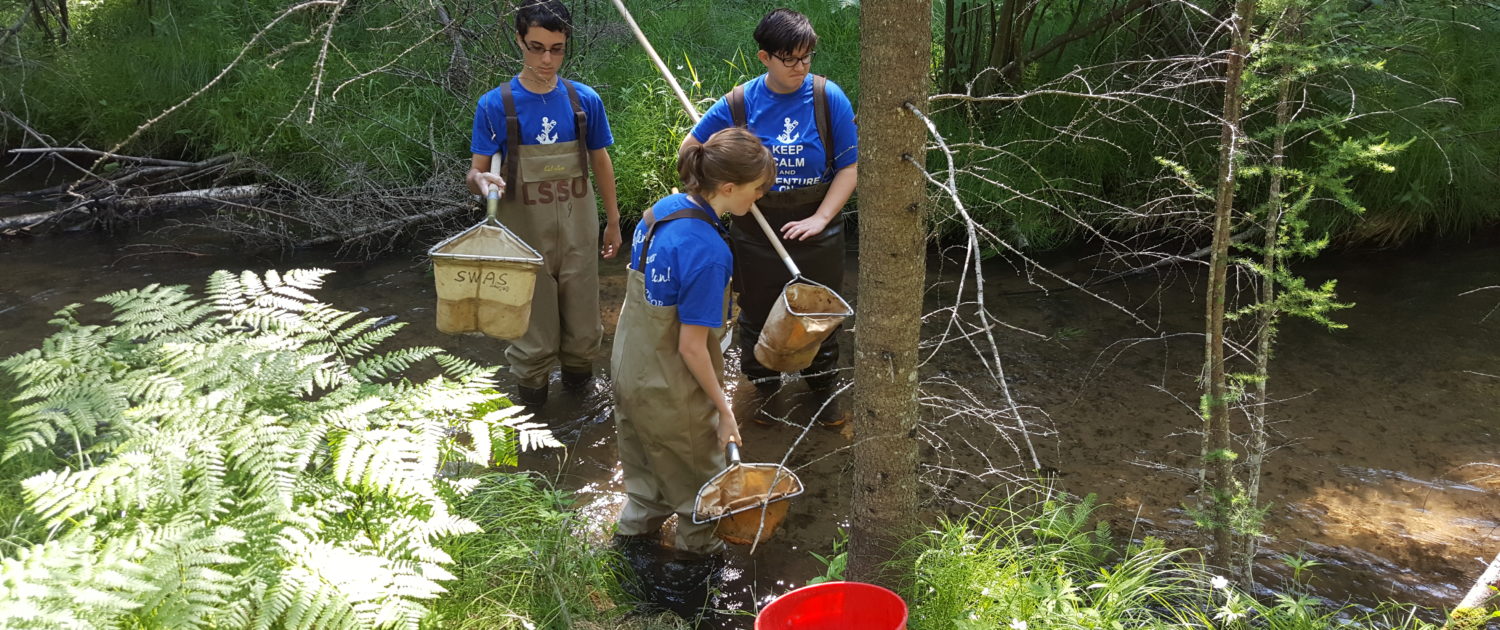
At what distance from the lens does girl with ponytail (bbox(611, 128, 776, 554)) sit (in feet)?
9.32

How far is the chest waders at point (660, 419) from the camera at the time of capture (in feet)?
9.82

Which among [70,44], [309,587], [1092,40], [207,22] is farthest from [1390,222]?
[70,44]

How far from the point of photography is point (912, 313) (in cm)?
244

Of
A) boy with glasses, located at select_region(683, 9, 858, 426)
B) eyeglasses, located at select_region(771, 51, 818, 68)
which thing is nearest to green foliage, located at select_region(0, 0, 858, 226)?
boy with glasses, located at select_region(683, 9, 858, 426)

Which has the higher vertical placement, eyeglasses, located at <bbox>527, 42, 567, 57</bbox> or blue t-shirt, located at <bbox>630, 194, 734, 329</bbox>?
eyeglasses, located at <bbox>527, 42, 567, 57</bbox>

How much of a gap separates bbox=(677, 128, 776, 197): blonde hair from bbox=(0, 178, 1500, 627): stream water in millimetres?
816

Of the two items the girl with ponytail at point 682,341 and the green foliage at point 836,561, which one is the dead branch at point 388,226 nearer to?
the girl with ponytail at point 682,341

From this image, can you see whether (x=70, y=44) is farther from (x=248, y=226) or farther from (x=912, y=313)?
(x=912, y=313)

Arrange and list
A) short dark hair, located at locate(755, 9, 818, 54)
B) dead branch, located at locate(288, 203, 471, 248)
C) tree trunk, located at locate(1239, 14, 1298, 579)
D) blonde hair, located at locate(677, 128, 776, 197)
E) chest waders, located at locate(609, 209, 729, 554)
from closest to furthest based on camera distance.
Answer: tree trunk, located at locate(1239, 14, 1298, 579) → blonde hair, located at locate(677, 128, 776, 197) → chest waders, located at locate(609, 209, 729, 554) → short dark hair, located at locate(755, 9, 818, 54) → dead branch, located at locate(288, 203, 471, 248)

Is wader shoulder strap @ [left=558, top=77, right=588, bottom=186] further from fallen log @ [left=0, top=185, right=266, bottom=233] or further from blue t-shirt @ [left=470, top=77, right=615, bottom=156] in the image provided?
fallen log @ [left=0, top=185, right=266, bottom=233]

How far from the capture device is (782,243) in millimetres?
4012

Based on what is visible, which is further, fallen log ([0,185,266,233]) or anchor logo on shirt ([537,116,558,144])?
fallen log ([0,185,266,233])

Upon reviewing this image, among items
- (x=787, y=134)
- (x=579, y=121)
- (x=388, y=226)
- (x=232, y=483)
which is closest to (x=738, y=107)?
(x=787, y=134)

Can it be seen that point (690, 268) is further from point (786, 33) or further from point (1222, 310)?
point (1222, 310)
